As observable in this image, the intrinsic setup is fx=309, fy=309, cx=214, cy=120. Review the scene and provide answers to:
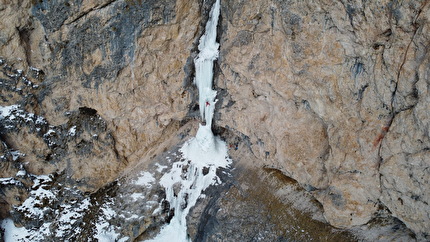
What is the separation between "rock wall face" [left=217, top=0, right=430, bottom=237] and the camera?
982cm

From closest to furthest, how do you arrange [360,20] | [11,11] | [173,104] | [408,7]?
[408,7], [360,20], [11,11], [173,104]

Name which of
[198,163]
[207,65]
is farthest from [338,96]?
[198,163]

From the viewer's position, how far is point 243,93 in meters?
16.9

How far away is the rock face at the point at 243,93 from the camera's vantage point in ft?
34.2

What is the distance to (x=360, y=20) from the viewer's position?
34.7 ft

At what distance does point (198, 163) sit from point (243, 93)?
16.9 ft

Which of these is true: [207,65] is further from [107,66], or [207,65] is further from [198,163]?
[198,163]

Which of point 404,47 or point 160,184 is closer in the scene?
point 404,47

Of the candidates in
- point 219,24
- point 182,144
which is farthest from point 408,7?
point 182,144

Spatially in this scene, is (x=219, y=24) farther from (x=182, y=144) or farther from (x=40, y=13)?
(x=40, y=13)

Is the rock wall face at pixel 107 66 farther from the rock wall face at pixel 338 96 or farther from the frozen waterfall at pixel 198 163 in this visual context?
the rock wall face at pixel 338 96

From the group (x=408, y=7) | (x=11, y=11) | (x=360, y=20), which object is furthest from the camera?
(x=11, y=11)

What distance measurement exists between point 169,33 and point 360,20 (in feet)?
32.6

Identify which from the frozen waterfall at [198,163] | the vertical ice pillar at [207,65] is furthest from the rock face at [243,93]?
the frozen waterfall at [198,163]
